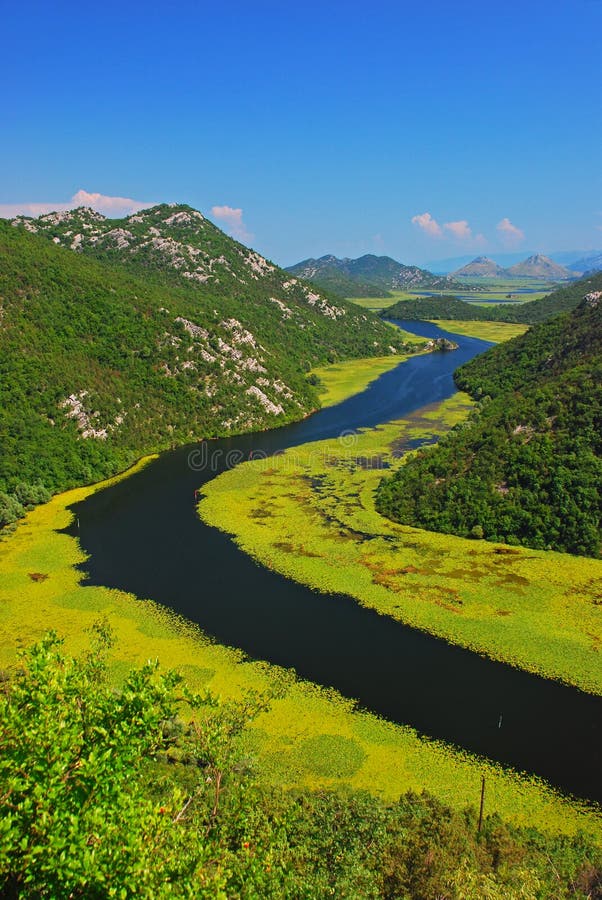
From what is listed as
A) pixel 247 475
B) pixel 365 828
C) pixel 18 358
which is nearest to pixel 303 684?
pixel 365 828

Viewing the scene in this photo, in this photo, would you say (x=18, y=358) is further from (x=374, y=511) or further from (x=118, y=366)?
(x=374, y=511)

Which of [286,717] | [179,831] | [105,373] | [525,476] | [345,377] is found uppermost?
[105,373]

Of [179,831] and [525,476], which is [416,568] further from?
[179,831]

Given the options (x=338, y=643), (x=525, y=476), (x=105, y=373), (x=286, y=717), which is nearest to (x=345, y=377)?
(x=105, y=373)

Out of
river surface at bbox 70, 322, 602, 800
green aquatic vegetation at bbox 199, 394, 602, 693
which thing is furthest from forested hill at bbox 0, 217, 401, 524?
green aquatic vegetation at bbox 199, 394, 602, 693

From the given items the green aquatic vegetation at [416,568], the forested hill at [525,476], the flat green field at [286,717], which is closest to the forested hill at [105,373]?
the flat green field at [286,717]

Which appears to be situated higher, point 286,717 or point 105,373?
point 105,373

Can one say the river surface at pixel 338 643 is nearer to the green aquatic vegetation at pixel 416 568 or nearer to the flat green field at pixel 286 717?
the flat green field at pixel 286 717
